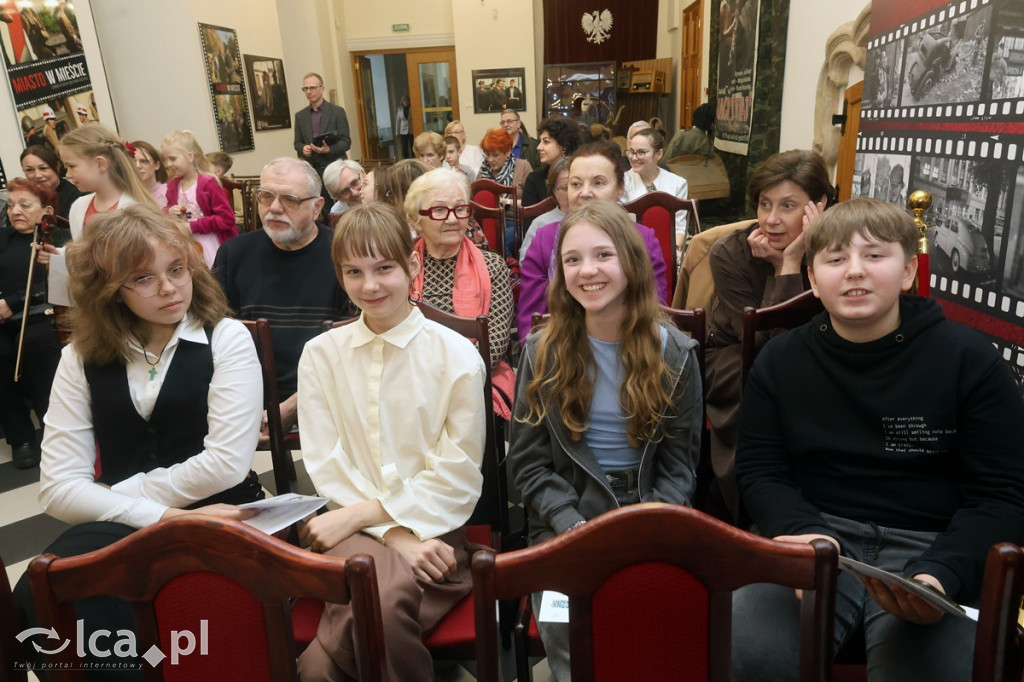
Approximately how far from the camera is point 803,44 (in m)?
5.51

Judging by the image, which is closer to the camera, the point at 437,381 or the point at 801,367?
the point at 801,367

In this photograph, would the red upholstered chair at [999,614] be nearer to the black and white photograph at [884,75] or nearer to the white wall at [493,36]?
the black and white photograph at [884,75]

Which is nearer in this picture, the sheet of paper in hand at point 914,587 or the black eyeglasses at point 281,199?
the sheet of paper in hand at point 914,587

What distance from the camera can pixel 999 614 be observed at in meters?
0.90

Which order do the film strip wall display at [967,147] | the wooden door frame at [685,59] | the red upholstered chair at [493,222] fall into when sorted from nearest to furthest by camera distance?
1. the film strip wall display at [967,147]
2. the red upholstered chair at [493,222]
3. the wooden door frame at [685,59]

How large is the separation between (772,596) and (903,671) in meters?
0.24

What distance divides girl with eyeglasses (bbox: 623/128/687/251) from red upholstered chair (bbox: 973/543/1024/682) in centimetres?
367

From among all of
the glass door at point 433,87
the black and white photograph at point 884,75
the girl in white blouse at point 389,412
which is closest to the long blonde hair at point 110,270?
the girl in white blouse at point 389,412

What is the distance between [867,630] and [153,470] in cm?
169

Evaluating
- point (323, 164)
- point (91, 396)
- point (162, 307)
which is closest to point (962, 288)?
point (162, 307)

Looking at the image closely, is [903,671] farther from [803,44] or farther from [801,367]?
[803,44]

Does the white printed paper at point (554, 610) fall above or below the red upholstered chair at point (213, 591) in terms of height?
below

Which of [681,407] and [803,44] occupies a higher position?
[803,44]

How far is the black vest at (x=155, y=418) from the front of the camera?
167 centimetres
